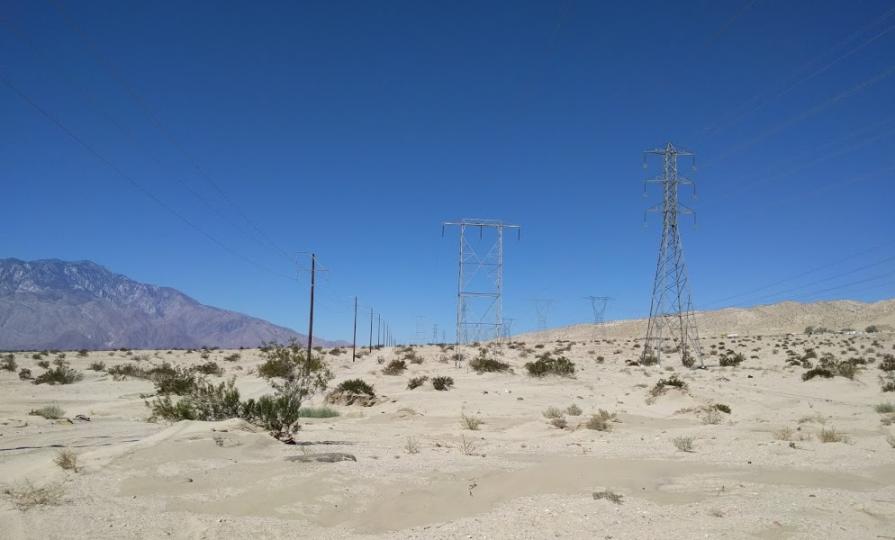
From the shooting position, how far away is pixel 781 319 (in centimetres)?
13162

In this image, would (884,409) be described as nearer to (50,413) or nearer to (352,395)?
(352,395)

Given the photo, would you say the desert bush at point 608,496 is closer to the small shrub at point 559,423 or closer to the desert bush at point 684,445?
the desert bush at point 684,445

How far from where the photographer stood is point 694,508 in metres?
7.80

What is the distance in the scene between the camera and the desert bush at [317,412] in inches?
742

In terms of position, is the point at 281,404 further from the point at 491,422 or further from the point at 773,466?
the point at 773,466

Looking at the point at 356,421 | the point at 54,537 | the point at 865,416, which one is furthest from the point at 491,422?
the point at 54,537

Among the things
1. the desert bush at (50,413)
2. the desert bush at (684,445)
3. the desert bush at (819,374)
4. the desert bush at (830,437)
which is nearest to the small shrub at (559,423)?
the desert bush at (684,445)

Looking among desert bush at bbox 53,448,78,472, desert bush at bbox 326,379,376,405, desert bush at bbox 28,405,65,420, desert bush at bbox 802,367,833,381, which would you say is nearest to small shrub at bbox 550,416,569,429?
desert bush at bbox 326,379,376,405

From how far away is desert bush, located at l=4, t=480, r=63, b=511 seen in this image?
7496 millimetres

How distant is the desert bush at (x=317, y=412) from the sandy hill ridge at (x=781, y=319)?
9890cm

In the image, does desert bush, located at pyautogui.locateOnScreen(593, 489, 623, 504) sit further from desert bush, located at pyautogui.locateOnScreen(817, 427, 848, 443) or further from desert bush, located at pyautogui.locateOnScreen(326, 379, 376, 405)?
desert bush, located at pyautogui.locateOnScreen(326, 379, 376, 405)

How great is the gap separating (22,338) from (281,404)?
227143mm

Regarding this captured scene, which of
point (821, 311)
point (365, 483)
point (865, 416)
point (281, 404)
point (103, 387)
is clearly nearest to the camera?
point (365, 483)

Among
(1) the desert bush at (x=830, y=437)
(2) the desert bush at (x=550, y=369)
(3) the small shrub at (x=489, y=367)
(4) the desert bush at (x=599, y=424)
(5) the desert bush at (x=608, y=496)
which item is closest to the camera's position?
(5) the desert bush at (x=608, y=496)
